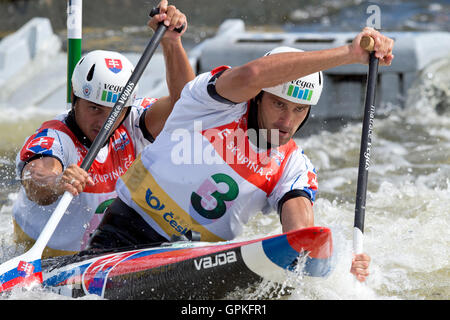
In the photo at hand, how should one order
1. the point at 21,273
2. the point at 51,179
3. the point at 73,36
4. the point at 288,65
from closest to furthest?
1. the point at 288,65
2. the point at 21,273
3. the point at 51,179
4. the point at 73,36

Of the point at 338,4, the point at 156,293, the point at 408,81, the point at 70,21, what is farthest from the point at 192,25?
the point at 156,293

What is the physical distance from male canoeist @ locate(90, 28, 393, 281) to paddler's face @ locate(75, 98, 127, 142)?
→ 1.39 feet

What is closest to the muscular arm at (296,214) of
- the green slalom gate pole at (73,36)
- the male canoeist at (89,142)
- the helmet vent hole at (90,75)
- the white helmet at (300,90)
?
the white helmet at (300,90)

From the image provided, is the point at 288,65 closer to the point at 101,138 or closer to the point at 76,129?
the point at 101,138

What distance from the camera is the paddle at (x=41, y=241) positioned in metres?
3.36

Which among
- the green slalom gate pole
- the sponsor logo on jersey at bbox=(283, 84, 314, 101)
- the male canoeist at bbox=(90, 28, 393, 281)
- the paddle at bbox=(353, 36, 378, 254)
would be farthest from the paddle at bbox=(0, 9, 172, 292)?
the paddle at bbox=(353, 36, 378, 254)

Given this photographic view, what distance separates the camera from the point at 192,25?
521 inches

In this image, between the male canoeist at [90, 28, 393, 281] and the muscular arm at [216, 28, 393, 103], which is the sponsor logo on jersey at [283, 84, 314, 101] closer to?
the male canoeist at [90, 28, 393, 281]

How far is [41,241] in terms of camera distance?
3469 mm

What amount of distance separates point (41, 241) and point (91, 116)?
74 cm

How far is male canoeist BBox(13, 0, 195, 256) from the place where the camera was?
3660mm

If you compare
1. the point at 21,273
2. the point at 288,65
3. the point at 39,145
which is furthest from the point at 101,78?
the point at 288,65

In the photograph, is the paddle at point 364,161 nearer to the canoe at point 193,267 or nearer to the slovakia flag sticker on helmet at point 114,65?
the canoe at point 193,267

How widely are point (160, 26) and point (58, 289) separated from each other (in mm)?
1564
